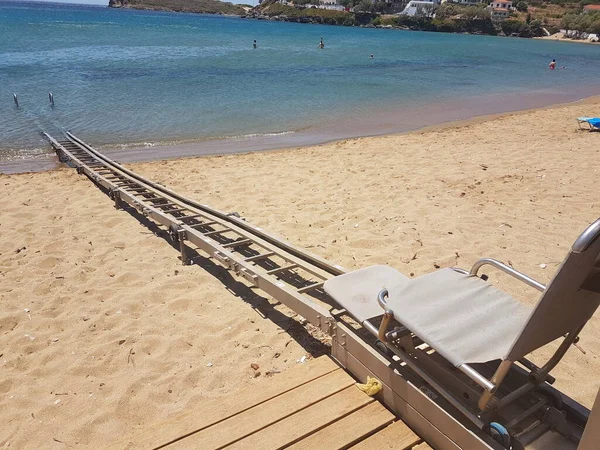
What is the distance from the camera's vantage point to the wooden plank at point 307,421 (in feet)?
8.37

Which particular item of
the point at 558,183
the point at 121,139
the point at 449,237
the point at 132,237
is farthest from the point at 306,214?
the point at 121,139

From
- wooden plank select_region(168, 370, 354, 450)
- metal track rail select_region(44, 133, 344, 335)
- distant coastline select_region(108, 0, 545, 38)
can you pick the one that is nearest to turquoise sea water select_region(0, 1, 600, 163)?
metal track rail select_region(44, 133, 344, 335)

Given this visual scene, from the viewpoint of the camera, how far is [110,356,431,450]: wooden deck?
2.56 meters

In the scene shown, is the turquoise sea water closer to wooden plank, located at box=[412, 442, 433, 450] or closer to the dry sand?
A: the dry sand

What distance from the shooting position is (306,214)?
6844 mm

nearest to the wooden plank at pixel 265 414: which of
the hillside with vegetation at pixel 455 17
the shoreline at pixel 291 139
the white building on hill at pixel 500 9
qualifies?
the shoreline at pixel 291 139

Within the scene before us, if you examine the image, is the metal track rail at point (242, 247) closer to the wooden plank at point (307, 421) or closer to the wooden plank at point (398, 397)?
the wooden plank at point (398, 397)

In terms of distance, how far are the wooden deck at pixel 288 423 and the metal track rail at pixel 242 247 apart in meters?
0.57

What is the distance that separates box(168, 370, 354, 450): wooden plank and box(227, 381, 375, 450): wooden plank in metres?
0.04

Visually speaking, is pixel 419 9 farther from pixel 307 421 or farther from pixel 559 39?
pixel 307 421

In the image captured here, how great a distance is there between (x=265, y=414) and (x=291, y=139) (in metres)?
12.0

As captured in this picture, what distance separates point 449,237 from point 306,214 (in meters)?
2.19

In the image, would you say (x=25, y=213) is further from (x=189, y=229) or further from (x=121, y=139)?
(x=121, y=139)

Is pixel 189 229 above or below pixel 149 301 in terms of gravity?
above
